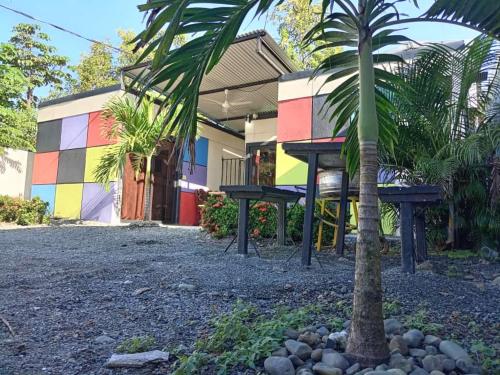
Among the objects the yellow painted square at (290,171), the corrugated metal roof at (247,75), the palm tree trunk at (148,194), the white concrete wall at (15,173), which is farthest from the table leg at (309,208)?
the white concrete wall at (15,173)

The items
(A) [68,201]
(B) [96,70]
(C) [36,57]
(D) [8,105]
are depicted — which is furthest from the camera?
(B) [96,70]

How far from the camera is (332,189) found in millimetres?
5098

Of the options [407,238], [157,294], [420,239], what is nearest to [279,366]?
[157,294]

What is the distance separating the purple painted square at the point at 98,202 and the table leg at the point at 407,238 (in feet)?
24.9

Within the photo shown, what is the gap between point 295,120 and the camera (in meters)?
9.09

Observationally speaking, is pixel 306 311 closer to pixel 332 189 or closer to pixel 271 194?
pixel 271 194

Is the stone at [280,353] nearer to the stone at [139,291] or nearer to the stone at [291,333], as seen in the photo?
the stone at [291,333]

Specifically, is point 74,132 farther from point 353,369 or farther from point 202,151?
point 353,369

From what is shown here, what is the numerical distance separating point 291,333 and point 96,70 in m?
19.7

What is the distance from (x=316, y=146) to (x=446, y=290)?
5.52ft

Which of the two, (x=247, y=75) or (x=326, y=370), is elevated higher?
(x=247, y=75)

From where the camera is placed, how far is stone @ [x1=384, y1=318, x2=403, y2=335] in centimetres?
231

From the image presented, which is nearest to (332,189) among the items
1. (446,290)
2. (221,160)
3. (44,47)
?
(446,290)

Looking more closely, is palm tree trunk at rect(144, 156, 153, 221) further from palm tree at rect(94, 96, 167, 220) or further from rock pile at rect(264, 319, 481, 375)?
rock pile at rect(264, 319, 481, 375)
